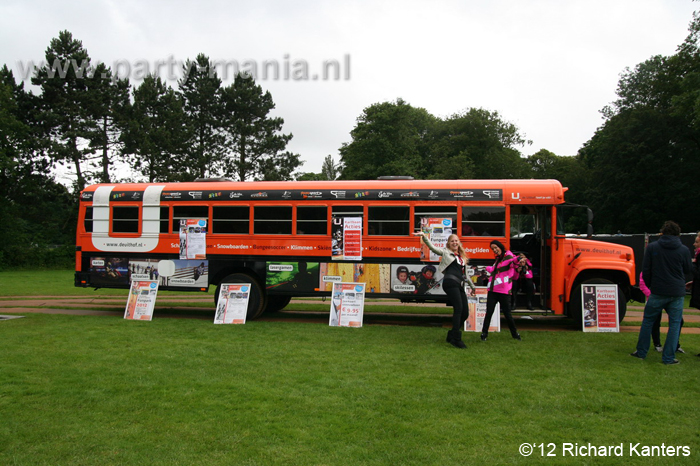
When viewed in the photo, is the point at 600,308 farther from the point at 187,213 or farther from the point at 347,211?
the point at 187,213

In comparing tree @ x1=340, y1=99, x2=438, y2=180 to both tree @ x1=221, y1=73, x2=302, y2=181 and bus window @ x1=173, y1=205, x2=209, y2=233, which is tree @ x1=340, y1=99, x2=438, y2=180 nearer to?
tree @ x1=221, y1=73, x2=302, y2=181

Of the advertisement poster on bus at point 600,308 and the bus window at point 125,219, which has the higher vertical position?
the bus window at point 125,219

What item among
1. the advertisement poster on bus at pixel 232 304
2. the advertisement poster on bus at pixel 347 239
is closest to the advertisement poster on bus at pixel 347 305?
the advertisement poster on bus at pixel 347 239

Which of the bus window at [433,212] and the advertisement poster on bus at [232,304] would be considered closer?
the bus window at [433,212]

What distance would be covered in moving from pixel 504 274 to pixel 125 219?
898 cm

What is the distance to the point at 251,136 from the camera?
149ft

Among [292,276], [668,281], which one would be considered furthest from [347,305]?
[668,281]

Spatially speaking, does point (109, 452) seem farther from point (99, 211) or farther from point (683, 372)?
point (99, 211)

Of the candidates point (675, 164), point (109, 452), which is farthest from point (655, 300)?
point (675, 164)

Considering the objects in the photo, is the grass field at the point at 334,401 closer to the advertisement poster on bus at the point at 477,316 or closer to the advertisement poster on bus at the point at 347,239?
the advertisement poster on bus at the point at 477,316

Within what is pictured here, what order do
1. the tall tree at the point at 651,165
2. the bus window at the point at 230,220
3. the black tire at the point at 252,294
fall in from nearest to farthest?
the black tire at the point at 252,294, the bus window at the point at 230,220, the tall tree at the point at 651,165

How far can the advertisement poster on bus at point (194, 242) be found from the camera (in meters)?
12.3

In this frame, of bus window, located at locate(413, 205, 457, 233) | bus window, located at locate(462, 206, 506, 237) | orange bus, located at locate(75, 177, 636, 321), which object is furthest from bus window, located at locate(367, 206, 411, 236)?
bus window, located at locate(462, 206, 506, 237)

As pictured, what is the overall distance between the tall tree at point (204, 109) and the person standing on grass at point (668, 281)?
129 ft
